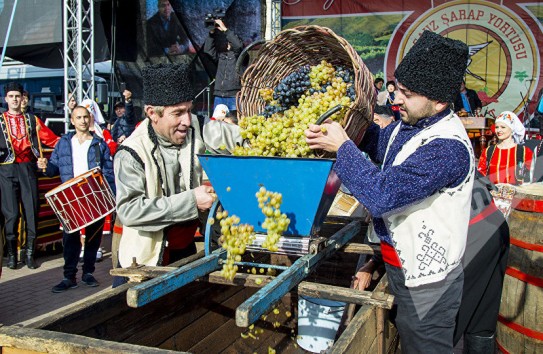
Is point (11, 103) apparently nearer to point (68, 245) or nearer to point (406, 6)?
point (68, 245)

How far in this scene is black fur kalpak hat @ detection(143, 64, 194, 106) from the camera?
8.59ft

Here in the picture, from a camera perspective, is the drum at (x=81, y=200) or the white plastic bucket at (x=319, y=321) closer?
the white plastic bucket at (x=319, y=321)

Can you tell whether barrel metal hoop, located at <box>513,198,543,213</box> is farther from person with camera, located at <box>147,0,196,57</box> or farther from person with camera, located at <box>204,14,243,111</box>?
person with camera, located at <box>147,0,196,57</box>

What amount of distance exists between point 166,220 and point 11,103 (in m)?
4.56

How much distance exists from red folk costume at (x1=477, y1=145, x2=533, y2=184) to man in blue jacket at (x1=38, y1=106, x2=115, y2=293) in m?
4.59

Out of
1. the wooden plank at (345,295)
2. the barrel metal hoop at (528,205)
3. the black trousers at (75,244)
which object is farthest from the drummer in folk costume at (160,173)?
the black trousers at (75,244)

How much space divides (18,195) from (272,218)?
528 cm

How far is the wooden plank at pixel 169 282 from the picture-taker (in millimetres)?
1917

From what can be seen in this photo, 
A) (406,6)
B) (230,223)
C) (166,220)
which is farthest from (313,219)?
(406,6)

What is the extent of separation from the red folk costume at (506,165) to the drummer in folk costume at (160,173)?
445 cm

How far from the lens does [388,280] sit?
7.67 ft

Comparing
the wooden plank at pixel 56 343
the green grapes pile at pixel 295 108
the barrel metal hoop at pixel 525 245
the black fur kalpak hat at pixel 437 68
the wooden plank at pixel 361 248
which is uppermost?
the black fur kalpak hat at pixel 437 68

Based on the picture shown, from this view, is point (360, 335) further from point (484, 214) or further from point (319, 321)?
point (484, 214)

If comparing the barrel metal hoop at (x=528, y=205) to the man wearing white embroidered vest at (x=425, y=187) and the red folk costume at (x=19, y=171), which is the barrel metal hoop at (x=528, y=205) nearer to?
the man wearing white embroidered vest at (x=425, y=187)
